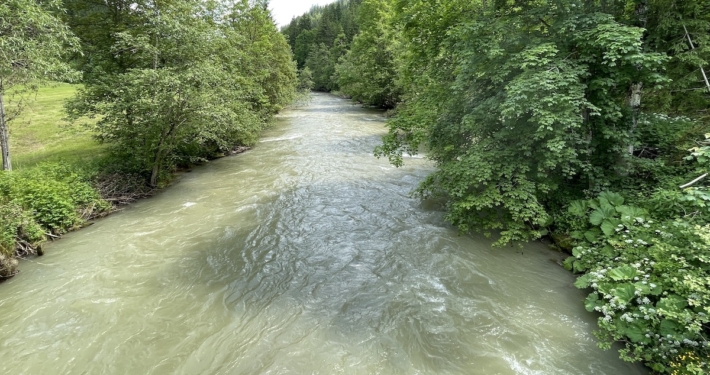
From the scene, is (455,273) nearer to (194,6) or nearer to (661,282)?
(661,282)

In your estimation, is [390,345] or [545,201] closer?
[390,345]

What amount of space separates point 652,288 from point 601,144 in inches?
142

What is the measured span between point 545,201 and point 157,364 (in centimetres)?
805

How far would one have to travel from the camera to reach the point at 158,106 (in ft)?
32.8

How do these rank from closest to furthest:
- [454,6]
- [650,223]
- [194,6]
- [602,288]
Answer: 1. [602,288]
2. [650,223]
3. [454,6]
4. [194,6]

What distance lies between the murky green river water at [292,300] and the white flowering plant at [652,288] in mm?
359

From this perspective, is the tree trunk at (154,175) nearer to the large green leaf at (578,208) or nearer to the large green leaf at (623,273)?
the large green leaf at (578,208)

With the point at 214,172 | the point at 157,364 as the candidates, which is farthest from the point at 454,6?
the point at 214,172

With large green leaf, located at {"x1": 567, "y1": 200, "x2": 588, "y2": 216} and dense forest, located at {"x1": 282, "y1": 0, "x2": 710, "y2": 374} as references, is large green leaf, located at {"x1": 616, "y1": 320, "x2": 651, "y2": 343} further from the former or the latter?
large green leaf, located at {"x1": 567, "y1": 200, "x2": 588, "y2": 216}

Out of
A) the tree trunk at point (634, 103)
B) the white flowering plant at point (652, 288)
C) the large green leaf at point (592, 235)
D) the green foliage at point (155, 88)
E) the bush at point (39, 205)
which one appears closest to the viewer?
the white flowering plant at point (652, 288)

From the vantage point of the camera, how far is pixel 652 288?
14.4 feet

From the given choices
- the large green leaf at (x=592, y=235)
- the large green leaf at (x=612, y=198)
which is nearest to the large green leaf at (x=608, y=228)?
the large green leaf at (x=592, y=235)

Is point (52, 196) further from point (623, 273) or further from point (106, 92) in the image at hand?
point (623, 273)

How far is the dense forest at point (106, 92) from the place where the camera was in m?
7.67
